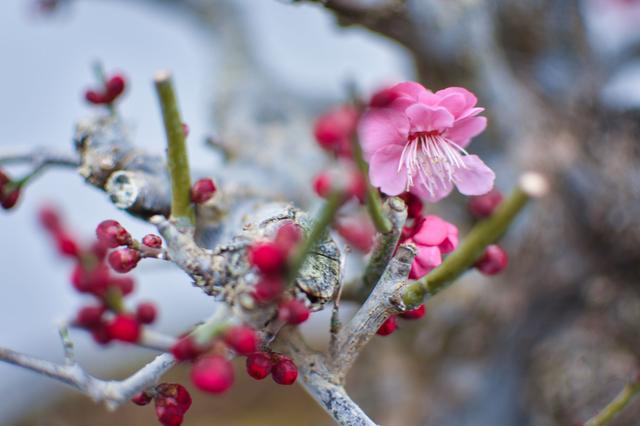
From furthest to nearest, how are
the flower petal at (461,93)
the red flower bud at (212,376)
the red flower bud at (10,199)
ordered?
the red flower bud at (10,199)
the flower petal at (461,93)
the red flower bud at (212,376)

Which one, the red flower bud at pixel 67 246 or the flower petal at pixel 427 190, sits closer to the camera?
the red flower bud at pixel 67 246

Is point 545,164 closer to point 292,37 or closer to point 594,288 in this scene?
point 594,288

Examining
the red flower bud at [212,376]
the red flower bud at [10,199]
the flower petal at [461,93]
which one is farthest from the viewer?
the red flower bud at [10,199]

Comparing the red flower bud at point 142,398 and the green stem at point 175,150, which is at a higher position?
the green stem at point 175,150

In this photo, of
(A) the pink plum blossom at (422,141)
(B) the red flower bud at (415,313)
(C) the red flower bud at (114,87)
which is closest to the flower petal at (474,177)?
(A) the pink plum blossom at (422,141)

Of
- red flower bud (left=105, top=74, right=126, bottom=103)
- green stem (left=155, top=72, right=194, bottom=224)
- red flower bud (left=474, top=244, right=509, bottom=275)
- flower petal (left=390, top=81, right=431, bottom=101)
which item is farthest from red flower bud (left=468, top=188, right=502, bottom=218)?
red flower bud (left=105, top=74, right=126, bottom=103)

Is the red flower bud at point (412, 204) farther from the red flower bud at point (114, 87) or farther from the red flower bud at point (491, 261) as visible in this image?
the red flower bud at point (114, 87)

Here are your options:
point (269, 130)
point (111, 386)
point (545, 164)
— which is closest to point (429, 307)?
point (545, 164)
